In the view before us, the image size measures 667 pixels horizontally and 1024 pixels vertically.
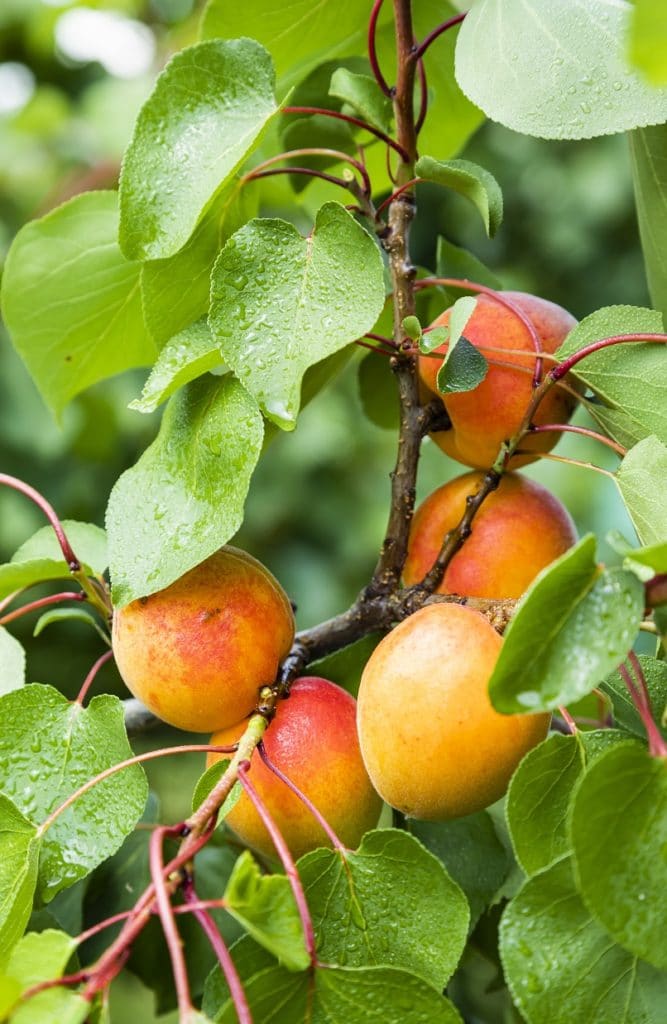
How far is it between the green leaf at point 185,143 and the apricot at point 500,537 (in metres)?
0.19

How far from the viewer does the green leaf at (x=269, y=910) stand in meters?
0.33

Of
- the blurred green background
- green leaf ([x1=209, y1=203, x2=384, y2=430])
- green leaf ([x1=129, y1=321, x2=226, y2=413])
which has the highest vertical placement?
green leaf ([x1=209, y1=203, x2=384, y2=430])

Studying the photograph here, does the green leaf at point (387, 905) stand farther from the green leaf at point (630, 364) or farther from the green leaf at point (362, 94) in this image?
the green leaf at point (362, 94)

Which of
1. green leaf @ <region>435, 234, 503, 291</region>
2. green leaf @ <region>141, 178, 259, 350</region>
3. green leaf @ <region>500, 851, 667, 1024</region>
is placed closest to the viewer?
green leaf @ <region>500, 851, 667, 1024</region>

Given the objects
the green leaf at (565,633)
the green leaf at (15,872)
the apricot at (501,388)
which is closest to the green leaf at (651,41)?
the green leaf at (565,633)

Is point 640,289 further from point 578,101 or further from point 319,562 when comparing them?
point 578,101

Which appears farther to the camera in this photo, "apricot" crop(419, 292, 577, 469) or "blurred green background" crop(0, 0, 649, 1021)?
"blurred green background" crop(0, 0, 649, 1021)

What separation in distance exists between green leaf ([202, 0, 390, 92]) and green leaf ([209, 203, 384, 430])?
20 centimetres

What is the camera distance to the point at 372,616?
0.52 m

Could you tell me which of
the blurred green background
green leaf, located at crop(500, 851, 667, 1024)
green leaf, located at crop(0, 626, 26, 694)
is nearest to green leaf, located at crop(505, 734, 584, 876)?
green leaf, located at crop(500, 851, 667, 1024)

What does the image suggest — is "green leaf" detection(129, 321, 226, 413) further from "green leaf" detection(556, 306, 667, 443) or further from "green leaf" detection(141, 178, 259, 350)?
"green leaf" detection(556, 306, 667, 443)

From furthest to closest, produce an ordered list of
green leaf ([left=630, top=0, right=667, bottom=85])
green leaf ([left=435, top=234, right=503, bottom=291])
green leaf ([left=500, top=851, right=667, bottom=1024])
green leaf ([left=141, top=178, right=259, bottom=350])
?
green leaf ([left=435, top=234, right=503, bottom=291]) < green leaf ([left=141, top=178, right=259, bottom=350]) < green leaf ([left=500, top=851, right=667, bottom=1024]) < green leaf ([left=630, top=0, right=667, bottom=85])

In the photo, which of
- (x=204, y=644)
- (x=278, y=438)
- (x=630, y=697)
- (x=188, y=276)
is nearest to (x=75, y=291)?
(x=188, y=276)

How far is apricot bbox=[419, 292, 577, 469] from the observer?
0.50m
